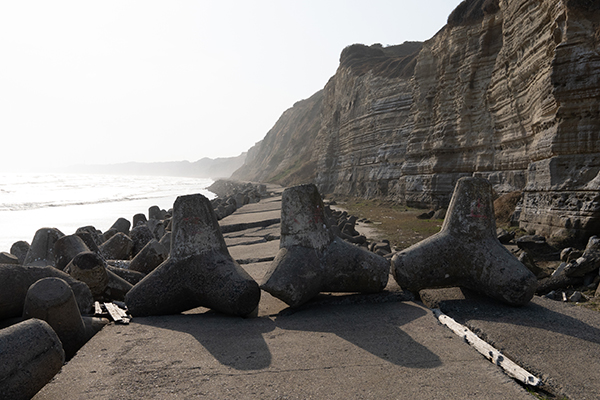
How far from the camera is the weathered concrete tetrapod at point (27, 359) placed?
1.92 meters

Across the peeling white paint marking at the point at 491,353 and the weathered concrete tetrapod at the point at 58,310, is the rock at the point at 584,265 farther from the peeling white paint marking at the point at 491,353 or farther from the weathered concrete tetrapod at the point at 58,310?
the weathered concrete tetrapod at the point at 58,310

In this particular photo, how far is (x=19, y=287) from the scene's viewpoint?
9.81 ft

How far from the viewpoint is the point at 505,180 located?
34.8 ft

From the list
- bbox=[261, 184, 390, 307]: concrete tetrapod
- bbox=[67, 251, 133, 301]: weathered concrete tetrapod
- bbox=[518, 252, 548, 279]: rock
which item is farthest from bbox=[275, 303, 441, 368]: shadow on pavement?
bbox=[518, 252, 548, 279]: rock

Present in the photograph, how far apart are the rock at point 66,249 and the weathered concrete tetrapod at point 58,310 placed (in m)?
1.99

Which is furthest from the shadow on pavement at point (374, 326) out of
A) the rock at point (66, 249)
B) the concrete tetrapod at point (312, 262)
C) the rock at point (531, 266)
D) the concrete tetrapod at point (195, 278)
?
the rock at point (66, 249)

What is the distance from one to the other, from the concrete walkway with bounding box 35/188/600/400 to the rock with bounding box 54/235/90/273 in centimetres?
198

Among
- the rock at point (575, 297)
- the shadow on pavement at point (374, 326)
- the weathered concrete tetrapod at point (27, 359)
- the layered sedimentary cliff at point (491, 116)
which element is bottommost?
the rock at point (575, 297)

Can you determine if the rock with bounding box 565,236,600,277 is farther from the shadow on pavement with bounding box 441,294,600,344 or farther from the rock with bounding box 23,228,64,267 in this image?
the rock with bounding box 23,228,64,267

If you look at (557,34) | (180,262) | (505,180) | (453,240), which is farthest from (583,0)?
A: (180,262)

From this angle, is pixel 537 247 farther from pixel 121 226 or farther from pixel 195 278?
pixel 121 226

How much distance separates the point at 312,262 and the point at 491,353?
1542 millimetres

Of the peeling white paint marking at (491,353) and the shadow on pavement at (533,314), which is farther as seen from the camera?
the shadow on pavement at (533,314)

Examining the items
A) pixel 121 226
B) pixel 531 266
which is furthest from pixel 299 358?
pixel 121 226
